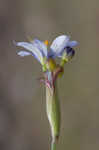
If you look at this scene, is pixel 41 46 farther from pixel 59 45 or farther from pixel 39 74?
pixel 39 74

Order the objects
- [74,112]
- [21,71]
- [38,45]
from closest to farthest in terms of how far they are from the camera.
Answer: [38,45] → [74,112] → [21,71]

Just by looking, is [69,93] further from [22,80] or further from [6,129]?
[6,129]

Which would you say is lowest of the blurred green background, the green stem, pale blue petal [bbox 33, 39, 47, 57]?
the green stem

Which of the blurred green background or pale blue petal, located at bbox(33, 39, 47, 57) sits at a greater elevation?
the blurred green background

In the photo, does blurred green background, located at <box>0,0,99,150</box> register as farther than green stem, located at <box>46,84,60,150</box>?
Yes

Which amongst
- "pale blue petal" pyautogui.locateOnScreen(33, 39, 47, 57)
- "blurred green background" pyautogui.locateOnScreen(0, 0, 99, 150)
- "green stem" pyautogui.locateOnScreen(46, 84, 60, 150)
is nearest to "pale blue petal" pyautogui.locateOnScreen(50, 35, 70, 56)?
"pale blue petal" pyautogui.locateOnScreen(33, 39, 47, 57)

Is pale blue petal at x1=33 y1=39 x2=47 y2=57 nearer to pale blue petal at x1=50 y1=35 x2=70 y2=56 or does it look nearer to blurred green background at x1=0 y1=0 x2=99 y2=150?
pale blue petal at x1=50 y1=35 x2=70 y2=56

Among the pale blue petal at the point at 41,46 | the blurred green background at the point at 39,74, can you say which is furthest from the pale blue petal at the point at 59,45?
the blurred green background at the point at 39,74

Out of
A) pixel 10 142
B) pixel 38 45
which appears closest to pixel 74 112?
pixel 10 142
